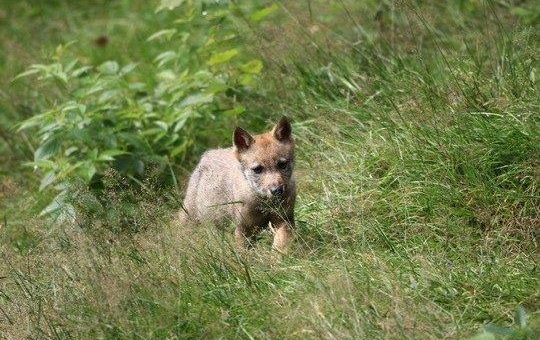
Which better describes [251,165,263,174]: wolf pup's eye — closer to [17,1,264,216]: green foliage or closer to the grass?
the grass

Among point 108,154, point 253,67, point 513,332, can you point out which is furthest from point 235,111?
point 513,332

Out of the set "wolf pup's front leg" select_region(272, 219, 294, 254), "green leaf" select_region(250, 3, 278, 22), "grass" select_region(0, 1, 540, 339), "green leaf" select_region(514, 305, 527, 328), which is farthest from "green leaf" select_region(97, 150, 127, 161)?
"green leaf" select_region(514, 305, 527, 328)

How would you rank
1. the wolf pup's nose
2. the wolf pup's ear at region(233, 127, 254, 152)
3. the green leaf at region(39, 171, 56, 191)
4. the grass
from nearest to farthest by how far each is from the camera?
the grass → the wolf pup's nose → the wolf pup's ear at region(233, 127, 254, 152) → the green leaf at region(39, 171, 56, 191)

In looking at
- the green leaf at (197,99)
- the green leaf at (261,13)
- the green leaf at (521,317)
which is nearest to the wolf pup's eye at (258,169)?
the green leaf at (197,99)

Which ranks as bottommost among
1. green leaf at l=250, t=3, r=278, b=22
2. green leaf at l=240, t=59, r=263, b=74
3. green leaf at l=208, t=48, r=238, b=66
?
green leaf at l=240, t=59, r=263, b=74

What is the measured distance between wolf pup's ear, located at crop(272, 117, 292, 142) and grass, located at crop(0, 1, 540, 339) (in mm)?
373

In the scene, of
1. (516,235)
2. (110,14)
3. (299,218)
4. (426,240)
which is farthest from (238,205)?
(110,14)

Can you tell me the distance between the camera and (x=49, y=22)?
12.8 metres

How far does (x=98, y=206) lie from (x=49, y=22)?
644 centimetres

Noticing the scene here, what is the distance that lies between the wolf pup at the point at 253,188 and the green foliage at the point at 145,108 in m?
0.91

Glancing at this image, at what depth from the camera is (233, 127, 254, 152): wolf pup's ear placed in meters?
7.24

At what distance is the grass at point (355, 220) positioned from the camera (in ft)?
18.0

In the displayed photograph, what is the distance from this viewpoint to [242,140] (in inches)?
286

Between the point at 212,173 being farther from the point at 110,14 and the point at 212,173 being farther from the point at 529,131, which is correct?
the point at 110,14
